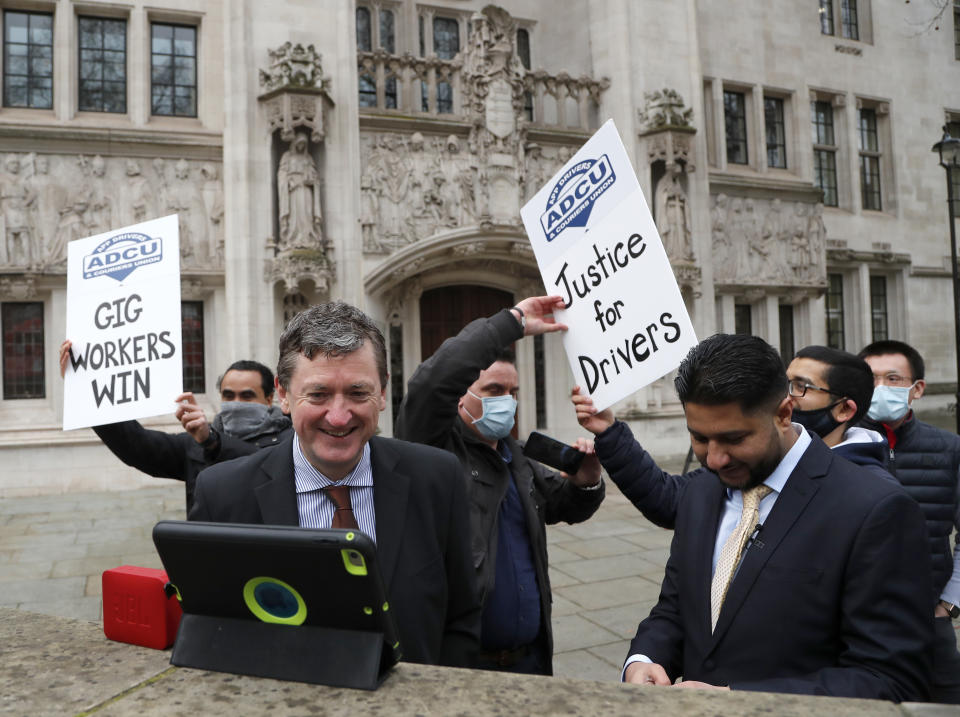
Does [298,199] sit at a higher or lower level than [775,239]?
lower

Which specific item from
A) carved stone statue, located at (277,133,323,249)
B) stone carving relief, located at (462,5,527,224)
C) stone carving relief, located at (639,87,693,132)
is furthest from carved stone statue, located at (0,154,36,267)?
stone carving relief, located at (639,87,693,132)

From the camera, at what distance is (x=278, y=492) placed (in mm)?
1918

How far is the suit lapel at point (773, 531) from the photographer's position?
5.93ft

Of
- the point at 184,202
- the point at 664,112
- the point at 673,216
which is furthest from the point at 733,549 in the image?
the point at 664,112

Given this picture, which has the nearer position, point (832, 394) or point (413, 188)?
point (832, 394)

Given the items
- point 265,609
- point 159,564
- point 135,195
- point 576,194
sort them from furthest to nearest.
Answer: point 135,195
point 159,564
point 576,194
point 265,609

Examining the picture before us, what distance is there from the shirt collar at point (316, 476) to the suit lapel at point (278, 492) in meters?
0.02

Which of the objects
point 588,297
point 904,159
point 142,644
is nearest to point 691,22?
point 904,159

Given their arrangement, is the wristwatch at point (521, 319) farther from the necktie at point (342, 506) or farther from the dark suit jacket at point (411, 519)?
the necktie at point (342, 506)

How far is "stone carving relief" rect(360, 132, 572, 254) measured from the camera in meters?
11.6

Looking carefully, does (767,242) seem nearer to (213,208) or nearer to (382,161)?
(382,161)

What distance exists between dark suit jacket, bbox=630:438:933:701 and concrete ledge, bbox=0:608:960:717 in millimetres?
671

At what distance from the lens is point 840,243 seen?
16.8 meters

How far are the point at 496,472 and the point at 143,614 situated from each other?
1523 mm
